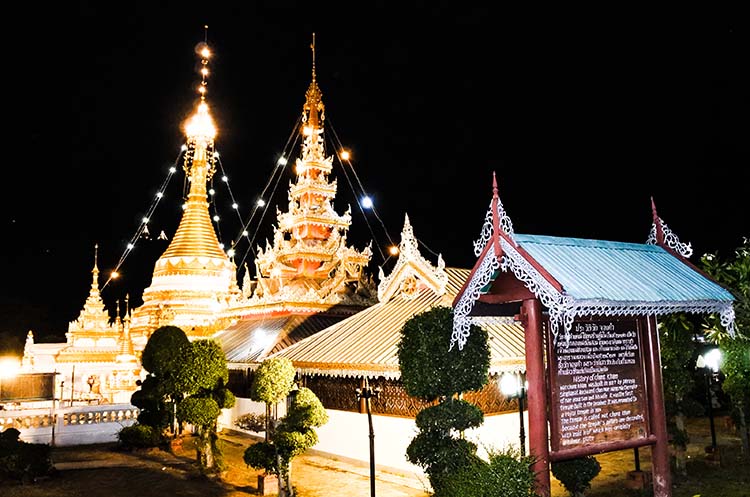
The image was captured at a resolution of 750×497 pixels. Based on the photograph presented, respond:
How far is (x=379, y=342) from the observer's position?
15.8 m

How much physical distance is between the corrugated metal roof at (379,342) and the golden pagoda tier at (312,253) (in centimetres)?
561

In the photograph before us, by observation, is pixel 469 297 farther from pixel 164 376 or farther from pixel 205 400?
pixel 164 376

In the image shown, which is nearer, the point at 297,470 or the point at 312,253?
the point at 297,470

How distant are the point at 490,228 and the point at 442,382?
97.7 inches

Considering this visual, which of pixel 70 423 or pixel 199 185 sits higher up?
pixel 199 185

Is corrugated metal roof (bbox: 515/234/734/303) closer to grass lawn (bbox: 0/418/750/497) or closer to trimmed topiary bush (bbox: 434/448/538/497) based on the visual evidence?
trimmed topiary bush (bbox: 434/448/538/497)

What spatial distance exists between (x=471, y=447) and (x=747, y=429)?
34.4ft

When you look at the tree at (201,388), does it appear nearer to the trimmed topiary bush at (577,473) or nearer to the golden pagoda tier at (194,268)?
the trimmed topiary bush at (577,473)

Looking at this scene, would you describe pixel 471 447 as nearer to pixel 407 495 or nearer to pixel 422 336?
pixel 422 336

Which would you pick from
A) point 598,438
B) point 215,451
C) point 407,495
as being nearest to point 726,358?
point 598,438

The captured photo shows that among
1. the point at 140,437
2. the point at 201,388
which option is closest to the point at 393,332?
the point at 201,388

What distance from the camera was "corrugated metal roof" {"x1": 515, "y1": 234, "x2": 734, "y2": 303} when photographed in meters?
7.73

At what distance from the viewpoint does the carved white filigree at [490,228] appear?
26.3ft

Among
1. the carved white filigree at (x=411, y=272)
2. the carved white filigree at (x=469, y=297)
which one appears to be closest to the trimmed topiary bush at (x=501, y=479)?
the carved white filigree at (x=469, y=297)
